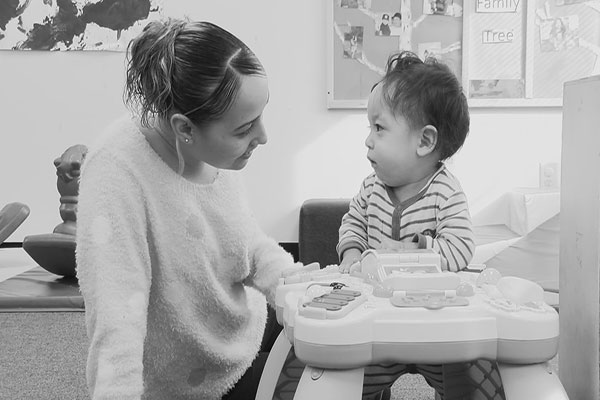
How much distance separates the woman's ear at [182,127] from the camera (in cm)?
79

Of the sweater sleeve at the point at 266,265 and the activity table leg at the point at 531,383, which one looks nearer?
the activity table leg at the point at 531,383

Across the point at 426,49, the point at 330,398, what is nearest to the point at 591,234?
the point at 330,398

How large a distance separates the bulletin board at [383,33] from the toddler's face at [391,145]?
1170mm

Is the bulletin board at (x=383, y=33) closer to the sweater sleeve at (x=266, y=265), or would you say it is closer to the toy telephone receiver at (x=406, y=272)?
the sweater sleeve at (x=266, y=265)

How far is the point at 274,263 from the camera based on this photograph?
94 cm

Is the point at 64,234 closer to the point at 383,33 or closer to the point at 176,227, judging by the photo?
the point at 383,33

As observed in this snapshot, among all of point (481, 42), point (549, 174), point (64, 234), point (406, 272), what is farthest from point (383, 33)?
point (406, 272)

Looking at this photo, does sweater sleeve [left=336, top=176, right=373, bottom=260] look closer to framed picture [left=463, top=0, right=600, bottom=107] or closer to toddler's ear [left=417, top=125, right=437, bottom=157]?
toddler's ear [left=417, top=125, right=437, bottom=157]

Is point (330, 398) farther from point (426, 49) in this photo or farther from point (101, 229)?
point (426, 49)

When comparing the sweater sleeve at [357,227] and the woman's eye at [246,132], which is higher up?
the woman's eye at [246,132]

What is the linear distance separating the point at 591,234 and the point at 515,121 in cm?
138

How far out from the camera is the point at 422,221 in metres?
0.90

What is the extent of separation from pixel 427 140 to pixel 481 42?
1262mm

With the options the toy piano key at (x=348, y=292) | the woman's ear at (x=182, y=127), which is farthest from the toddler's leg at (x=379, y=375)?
the woman's ear at (x=182, y=127)
